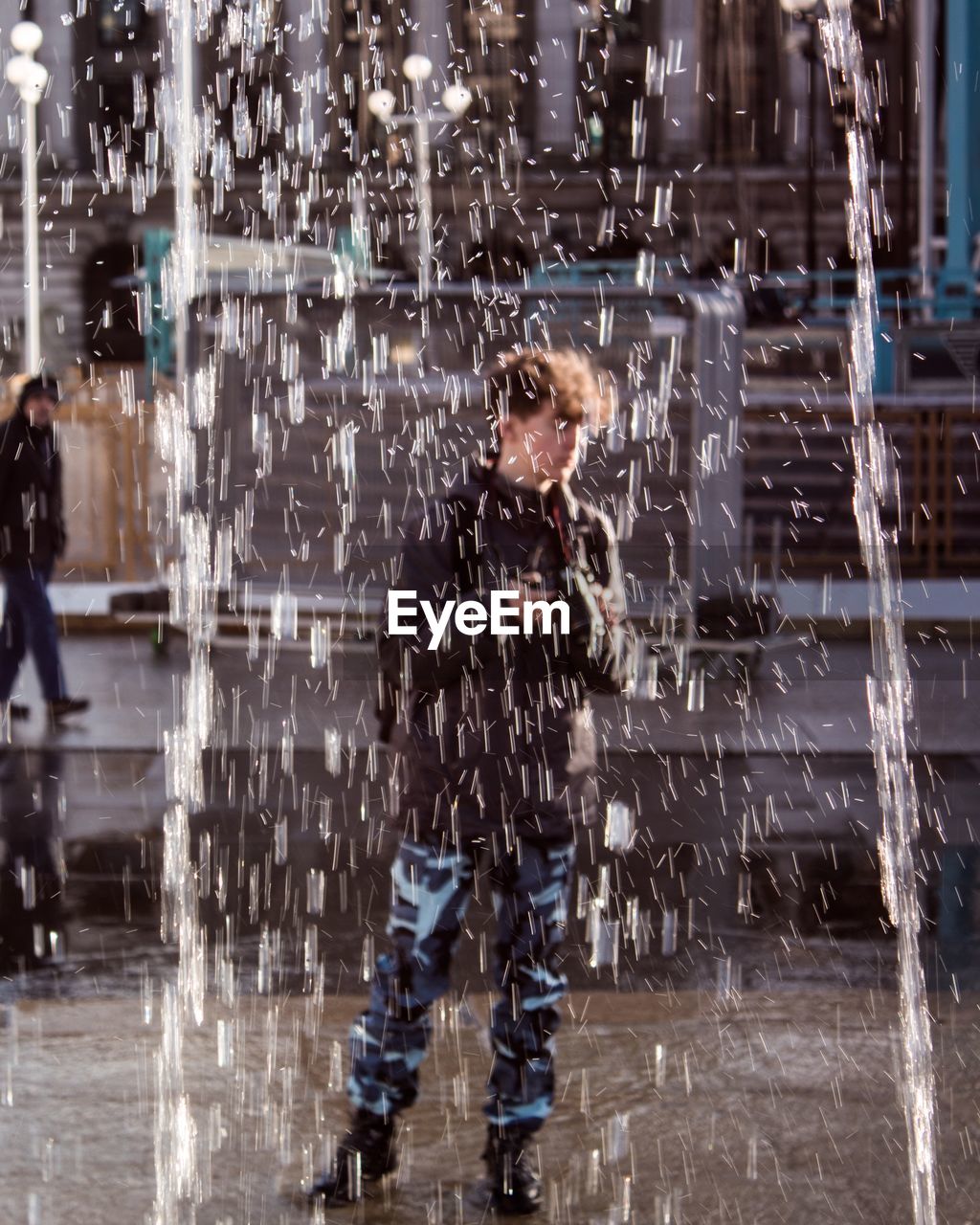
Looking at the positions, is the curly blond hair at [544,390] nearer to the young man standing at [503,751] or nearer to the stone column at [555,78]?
the young man standing at [503,751]

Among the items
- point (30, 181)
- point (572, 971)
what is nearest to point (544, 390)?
point (572, 971)

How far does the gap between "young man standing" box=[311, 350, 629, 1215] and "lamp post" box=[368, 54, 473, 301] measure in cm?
3082

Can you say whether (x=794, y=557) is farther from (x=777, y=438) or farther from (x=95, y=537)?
(x=95, y=537)

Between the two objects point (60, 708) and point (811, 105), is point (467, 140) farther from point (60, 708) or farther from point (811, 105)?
point (60, 708)

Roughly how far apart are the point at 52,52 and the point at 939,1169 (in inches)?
1960

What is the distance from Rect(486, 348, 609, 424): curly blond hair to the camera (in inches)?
159

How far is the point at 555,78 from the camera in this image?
158 ft

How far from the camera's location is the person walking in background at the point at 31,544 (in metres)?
10.5

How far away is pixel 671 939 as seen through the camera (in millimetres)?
6391

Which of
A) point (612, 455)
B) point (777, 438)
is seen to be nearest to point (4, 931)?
point (612, 455)

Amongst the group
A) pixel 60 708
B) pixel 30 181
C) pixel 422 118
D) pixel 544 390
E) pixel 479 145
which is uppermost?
pixel 479 145
